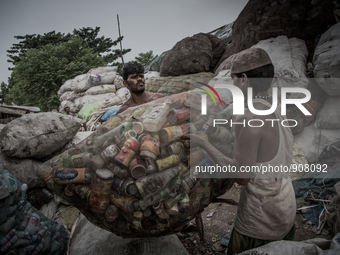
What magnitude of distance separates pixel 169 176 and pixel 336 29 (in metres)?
2.76

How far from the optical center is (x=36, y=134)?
2.13m

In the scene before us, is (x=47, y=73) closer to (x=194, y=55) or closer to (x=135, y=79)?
(x=194, y=55)

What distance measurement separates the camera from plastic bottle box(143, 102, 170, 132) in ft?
4.05

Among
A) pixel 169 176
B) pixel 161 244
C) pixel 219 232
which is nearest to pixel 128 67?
pixel 169 176

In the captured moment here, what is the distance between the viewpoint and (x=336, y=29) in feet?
8.04

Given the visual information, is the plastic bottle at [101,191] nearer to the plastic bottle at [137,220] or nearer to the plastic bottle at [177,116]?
the plastic bottle at [137,220]

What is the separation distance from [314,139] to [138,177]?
2.74 meters

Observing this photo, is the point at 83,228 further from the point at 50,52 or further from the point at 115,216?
the point at 50,52

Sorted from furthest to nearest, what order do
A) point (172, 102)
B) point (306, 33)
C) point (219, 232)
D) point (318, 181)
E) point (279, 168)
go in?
point (306, 33) < point (318, 181) < point (219, 232) < point (172, 102) < point (279, 168)

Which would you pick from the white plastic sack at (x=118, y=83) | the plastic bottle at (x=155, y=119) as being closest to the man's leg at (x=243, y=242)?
the plastic bottle at (x=155, y=119)

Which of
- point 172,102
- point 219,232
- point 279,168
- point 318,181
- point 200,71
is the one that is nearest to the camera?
point 279,168

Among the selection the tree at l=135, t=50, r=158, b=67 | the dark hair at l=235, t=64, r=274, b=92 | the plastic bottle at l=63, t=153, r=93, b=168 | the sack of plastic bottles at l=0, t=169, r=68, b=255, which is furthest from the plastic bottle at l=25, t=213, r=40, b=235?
the tree at l=135, t=50, r=158, b=67

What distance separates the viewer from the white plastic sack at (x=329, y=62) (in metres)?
2.32

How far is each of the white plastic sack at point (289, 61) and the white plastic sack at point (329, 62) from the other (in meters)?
0.24
